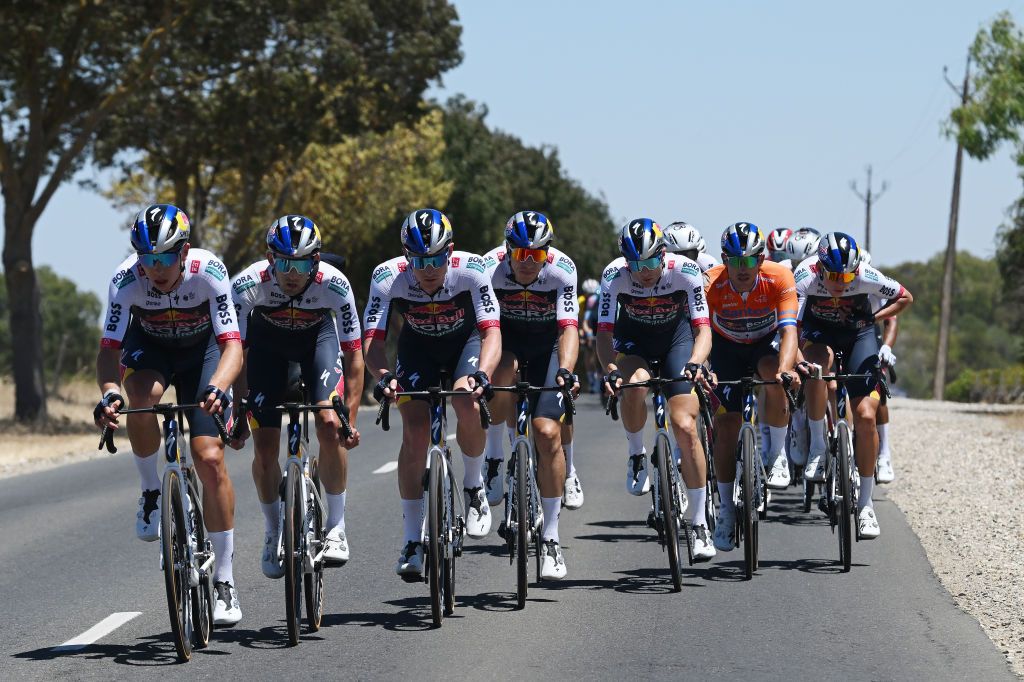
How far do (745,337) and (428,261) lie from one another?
11.0 ft

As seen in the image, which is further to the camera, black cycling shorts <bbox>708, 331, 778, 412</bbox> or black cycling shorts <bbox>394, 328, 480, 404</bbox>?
black cycling shorts <bbox>708, 331, 778, 412</bbox>

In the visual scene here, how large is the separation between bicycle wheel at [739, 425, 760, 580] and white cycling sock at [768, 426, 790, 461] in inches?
82.0

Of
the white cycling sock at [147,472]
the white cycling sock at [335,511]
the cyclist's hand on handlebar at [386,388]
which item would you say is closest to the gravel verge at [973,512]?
the cyclist's hand on handlebar at [386,388]

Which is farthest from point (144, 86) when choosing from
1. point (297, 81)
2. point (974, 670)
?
point (974, 670)

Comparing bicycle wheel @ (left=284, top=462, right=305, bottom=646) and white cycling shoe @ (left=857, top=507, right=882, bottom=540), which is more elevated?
bicycle wheel @ (left=284, top=462, right=305, bottom=646)

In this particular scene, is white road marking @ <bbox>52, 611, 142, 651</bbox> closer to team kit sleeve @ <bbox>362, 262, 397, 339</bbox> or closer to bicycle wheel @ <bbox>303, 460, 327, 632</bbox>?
bicycle wheel @ <bbox>303, 460, 327, 632</bbox>

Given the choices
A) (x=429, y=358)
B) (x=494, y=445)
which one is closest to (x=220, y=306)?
(x=429, y=358)

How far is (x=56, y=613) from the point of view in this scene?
911 centimetres

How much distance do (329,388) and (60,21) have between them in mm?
20008

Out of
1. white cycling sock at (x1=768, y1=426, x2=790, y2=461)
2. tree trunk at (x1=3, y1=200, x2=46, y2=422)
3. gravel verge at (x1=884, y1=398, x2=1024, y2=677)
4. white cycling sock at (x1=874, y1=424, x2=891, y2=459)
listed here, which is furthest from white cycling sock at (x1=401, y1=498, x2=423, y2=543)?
tree trunk at (x1=3, y1=200, x2=46, y2=422)

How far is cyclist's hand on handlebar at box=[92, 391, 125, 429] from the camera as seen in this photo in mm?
7445

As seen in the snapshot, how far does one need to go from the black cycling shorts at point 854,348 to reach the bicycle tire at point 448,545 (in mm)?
3535

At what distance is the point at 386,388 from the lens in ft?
28.2

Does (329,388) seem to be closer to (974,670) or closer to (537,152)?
(974,670)
